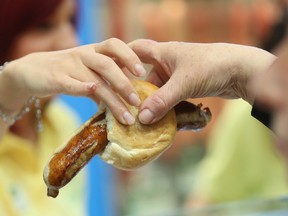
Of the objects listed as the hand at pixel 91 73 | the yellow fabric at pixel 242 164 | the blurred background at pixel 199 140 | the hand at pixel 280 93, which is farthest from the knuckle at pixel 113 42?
the yellow fabric at pixel 242 164

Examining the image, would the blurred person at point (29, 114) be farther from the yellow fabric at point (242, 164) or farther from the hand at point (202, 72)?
the yellow fabric at point (242, 164)

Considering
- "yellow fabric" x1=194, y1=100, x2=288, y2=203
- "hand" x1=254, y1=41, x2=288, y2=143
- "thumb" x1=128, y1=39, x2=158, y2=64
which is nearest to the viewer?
"hand" x1=254, y1=41, x2=288, y2=143

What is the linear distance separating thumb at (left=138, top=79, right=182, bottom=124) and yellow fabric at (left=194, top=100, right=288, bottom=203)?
1222 millimetres

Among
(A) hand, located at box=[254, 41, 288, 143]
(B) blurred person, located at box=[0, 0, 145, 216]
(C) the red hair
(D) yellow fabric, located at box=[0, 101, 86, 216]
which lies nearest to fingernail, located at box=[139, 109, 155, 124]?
(B) blurred person, located at box=[0, 0, 145, 216]

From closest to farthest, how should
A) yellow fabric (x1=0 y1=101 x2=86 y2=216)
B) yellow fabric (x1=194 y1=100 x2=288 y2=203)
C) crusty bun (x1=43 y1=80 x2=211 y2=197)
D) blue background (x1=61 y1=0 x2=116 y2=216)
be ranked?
crusty bun (x1=43 y1=80 x2=211 y2=197) < yellow fabric (x1=0 y1=101 x2=86 y2=216) < yellow fabric (x1=194 y1=100 x2=288 y2=203) < blue background (x1=61 y1=0 x2=116 y2=216)

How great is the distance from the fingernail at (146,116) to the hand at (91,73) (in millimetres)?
17

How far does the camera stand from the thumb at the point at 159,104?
104 cm

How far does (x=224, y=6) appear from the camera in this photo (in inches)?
126

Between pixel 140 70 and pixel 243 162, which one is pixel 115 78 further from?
pixel 243 162

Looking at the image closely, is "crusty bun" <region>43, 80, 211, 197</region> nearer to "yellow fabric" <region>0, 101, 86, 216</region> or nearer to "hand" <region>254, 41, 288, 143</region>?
"hand" <region>254, 41, 288, 143</region>

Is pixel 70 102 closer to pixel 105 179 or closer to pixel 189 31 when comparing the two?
pixel 105 179

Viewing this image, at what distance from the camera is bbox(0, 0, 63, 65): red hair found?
1897mm

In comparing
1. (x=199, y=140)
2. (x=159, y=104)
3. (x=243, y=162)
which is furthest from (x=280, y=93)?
(x=199, y=140)

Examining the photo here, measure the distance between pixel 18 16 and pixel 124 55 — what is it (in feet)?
3.02
